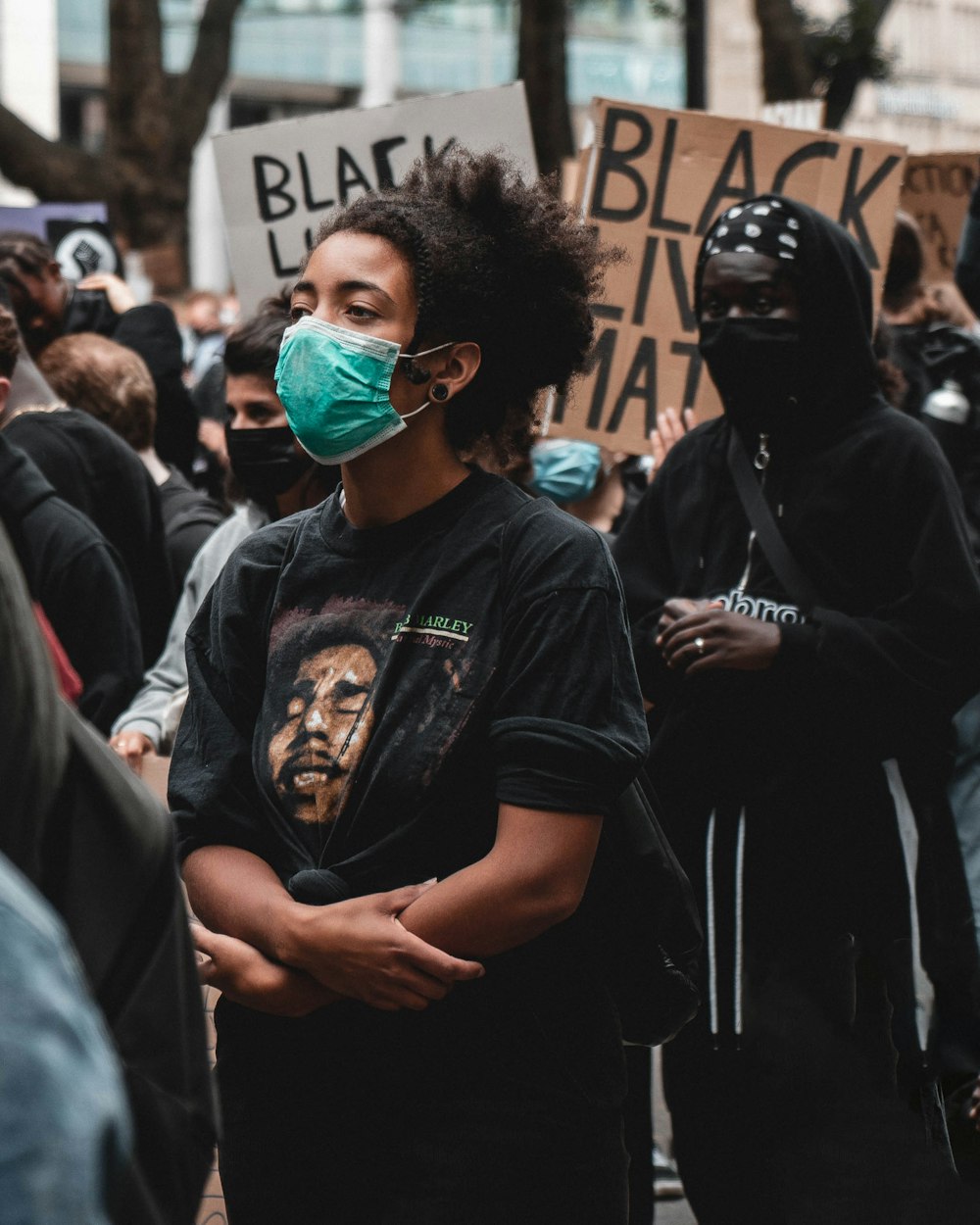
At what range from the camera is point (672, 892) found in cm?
237

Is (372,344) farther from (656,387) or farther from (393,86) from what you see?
(393,86)

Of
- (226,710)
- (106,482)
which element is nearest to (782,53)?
(106,482)

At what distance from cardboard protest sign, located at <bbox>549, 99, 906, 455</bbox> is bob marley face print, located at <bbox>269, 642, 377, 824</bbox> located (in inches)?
106

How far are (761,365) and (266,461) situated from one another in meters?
1.10

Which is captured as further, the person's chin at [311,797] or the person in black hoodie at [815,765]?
the person in black hoodie at [815,765]

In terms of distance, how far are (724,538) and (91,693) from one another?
54.1 inches

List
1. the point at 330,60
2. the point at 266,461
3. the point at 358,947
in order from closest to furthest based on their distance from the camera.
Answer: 1. the point at 358,947
2. the point at 266,461
3. the point at 330,60

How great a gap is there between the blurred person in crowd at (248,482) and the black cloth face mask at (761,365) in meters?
0.89

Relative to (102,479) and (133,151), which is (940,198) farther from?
(133,151)

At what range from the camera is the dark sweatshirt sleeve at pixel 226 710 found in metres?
2.30

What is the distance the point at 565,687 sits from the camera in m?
2.15

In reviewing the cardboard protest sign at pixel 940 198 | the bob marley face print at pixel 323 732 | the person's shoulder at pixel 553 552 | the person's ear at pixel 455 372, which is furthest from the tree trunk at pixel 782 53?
the bob marley face print at pixel 323 732

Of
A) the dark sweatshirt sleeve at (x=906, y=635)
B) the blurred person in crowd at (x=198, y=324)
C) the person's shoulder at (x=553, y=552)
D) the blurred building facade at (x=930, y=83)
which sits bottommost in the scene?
the blurred building facade at (x=930, y=83)

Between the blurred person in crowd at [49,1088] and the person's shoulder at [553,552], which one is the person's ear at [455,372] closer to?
the person's shoulder at [553,552]
